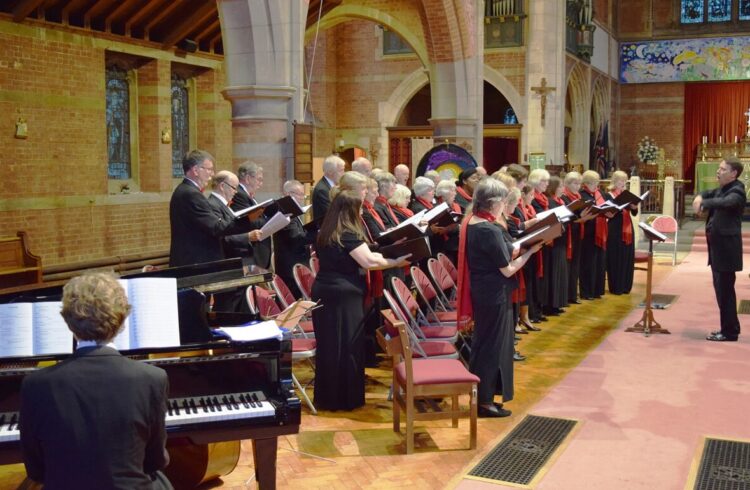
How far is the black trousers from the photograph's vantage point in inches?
293

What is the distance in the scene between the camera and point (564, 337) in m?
8.05

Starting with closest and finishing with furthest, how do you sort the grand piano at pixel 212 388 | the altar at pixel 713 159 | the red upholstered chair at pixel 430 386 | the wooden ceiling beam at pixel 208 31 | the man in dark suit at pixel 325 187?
1. the grand piano at pixel 212 388
2. the red upholstered chair at pixel 430 386
3. the man in dark suit at pixel 325 187
4. the wooden ceiling beam at pixel 208 31
5. the altar at pixel 713 159

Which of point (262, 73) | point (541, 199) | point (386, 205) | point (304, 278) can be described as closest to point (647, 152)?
point (541, 199)

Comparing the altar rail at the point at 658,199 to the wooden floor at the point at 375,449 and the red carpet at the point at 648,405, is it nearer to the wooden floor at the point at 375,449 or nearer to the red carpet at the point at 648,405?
the red carpet at the point at 648,405

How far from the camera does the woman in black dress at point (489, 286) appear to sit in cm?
521

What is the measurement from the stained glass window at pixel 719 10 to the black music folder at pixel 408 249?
2158cm

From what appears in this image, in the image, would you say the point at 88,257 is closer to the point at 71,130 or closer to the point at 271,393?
the point at 71,130

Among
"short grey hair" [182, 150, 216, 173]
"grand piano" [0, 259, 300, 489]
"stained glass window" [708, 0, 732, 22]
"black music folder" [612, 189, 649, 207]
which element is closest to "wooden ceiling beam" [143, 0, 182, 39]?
"black music folder" [612, 189, 649, 207]

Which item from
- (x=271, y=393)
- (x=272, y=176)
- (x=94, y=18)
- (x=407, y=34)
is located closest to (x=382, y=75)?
(x=407, y=34)

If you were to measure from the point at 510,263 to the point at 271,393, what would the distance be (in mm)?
2286

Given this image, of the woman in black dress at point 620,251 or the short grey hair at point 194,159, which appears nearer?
the short grey hair at point 194,159

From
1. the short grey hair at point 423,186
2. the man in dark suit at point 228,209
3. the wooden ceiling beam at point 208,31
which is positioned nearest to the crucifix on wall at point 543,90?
the wooden ceiling beam at point 208,31

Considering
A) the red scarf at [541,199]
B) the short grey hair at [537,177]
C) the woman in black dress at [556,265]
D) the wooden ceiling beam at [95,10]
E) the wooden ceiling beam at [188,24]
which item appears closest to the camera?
the short grey hair at [537,177]

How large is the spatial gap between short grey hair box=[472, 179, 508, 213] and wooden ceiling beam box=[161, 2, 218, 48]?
8.66 metres
